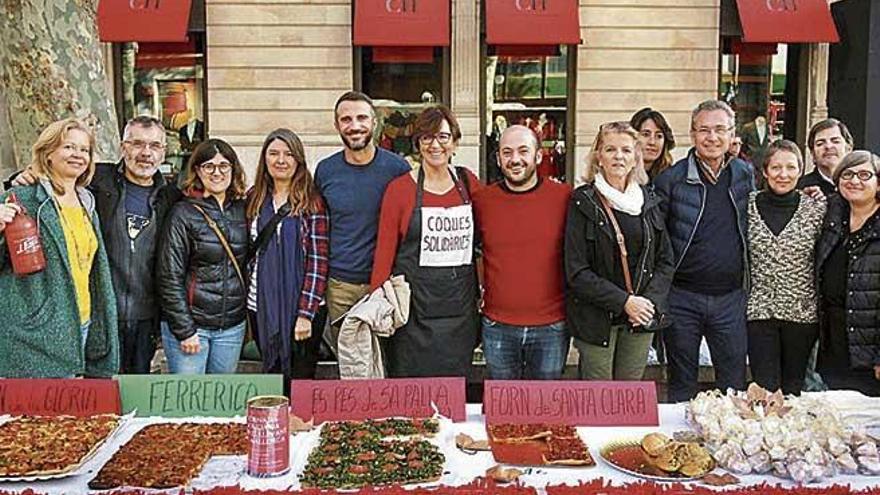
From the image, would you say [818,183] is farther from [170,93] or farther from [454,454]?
[170,93]

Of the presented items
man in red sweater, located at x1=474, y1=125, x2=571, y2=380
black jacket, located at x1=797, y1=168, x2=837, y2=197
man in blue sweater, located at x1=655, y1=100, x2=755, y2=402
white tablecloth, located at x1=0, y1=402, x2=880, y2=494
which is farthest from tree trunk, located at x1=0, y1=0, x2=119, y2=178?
black jacket, located at x1=797, y1=168, x2=837, y2=197

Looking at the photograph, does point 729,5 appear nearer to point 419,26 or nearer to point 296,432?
point 419,26

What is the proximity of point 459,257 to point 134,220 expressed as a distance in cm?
149

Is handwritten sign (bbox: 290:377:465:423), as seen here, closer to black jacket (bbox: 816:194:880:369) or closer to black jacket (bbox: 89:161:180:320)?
black jacket (bbox: 89:161:180:320)

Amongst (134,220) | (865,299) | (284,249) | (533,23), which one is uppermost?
(533,23)

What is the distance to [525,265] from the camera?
12.6 feet

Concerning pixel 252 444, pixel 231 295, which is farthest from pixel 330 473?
pixel 231 295

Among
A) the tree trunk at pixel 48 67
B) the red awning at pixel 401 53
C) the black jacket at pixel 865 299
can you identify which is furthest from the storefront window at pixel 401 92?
the black jacket at pixel 865 299

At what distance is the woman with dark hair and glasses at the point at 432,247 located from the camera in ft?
12.5

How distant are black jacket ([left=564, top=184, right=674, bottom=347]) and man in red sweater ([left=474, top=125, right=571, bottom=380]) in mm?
78

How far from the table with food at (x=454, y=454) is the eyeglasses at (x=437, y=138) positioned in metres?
1.40

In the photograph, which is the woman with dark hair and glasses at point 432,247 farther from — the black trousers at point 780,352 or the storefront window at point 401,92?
the storefront window at point 401,92

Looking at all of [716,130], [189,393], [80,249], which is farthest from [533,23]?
[189,393]

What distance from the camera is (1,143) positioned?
11633mm
